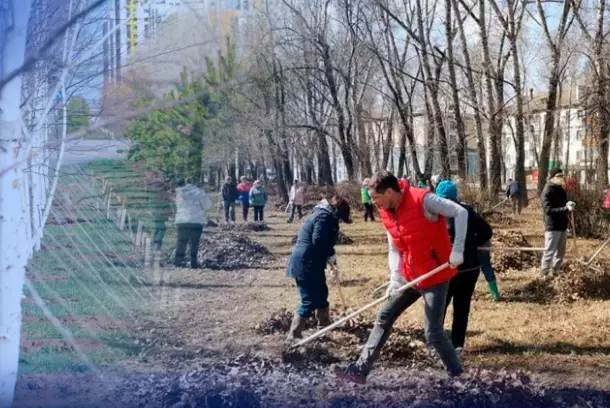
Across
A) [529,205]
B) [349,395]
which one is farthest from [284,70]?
[529,205]

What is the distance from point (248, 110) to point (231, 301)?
5.64ft


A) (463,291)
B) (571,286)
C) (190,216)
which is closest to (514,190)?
(571,286)

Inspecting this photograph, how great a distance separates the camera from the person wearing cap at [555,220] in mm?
7410

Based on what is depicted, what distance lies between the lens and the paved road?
431 cm

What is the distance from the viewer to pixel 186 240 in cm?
569

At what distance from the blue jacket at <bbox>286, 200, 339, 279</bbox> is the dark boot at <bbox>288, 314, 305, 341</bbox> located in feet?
1.05

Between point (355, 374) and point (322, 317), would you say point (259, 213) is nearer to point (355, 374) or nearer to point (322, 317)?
point (322, 317)

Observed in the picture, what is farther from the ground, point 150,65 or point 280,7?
point 280,7

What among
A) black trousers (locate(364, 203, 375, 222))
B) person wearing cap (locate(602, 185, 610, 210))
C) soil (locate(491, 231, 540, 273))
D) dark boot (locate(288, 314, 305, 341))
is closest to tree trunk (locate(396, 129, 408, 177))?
black trousers (locate(364, 203, 375, 222))

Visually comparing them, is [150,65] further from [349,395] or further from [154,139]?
[349,395]

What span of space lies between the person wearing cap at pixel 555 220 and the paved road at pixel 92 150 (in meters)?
4.85

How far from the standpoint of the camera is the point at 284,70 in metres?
5.63

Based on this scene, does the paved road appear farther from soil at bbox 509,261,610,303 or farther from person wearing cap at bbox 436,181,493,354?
soil at bbox 509,261,610,303

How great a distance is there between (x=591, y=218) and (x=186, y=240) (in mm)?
7823
